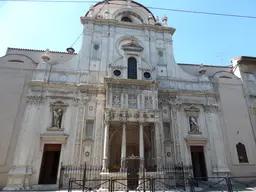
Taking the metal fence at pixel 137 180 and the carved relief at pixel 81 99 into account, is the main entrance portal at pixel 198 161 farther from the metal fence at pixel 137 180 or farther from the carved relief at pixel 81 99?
the carved relief at pixel 81 99

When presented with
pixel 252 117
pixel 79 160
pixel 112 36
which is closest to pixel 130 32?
pixel 112 36

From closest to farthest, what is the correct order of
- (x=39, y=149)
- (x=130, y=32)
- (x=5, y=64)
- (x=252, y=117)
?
1. (x=39, y=149)
2. (x=5, y=64)
3. (x=252, y=117)
4. (x=130, y=32)

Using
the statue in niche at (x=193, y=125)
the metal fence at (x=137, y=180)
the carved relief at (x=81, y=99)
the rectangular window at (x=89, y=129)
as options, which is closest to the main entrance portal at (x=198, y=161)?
the metal fence at (x=137, y=180)

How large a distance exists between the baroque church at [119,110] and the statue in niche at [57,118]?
77 mm

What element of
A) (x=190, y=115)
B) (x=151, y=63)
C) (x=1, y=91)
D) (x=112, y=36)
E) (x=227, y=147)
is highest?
(x=112, y=36)

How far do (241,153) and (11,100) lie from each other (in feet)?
61.9

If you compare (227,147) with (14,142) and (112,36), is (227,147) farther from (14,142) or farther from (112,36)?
(14,142)

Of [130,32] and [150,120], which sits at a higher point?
[130,32]

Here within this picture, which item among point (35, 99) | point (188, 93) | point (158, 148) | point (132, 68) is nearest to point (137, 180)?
point (158, 148)

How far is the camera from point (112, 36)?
1730 centimetres

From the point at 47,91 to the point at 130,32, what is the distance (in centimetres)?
968

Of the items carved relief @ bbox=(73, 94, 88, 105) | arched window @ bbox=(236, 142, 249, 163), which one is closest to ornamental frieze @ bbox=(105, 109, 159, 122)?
carved relief @ bbox=(73, 94, 88, 105)

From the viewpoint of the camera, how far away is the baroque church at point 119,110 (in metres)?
12.5

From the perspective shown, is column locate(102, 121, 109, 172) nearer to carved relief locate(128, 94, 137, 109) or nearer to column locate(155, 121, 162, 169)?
carved relief locate(128, 94, 137, 109)
